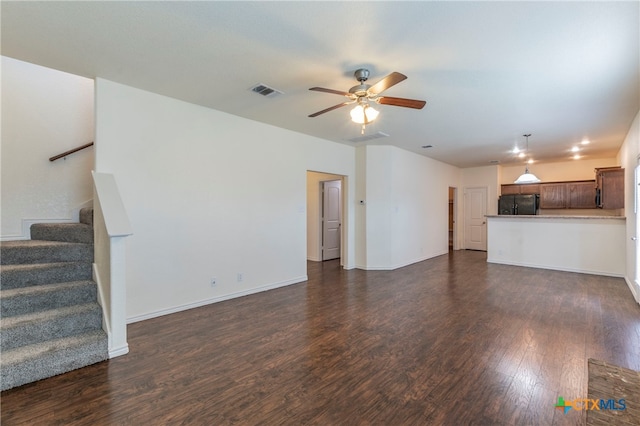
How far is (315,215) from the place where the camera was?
754 cm

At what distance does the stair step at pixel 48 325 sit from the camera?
93.5 inches

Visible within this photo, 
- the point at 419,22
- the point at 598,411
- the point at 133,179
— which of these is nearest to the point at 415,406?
the point at 598,411

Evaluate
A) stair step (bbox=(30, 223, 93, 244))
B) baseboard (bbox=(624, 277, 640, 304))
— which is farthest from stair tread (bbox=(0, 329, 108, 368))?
baseboard (bbox=(624, 277, 640, 304))

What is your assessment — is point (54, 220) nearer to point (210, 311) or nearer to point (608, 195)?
point (210, 311)

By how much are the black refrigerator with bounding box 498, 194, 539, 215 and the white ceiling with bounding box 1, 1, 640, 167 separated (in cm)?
472

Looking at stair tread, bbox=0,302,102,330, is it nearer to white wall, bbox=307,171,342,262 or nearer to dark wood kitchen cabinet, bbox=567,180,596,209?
white wall, bbox=307,171,342,262

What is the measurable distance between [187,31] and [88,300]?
266 centimetres

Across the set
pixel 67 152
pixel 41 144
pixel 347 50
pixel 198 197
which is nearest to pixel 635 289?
pixel 347 50

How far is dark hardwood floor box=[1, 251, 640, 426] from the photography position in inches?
77.2

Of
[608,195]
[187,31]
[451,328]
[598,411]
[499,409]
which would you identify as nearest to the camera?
[598,411]

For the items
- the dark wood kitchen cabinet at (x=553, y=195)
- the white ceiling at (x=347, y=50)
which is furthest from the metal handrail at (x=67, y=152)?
the dark wood kitchen cabinet at (x=553, y=195)

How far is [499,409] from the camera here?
1.99 m

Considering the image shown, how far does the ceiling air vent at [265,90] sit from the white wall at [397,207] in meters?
3.30

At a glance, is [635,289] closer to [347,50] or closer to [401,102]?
[401,102]
